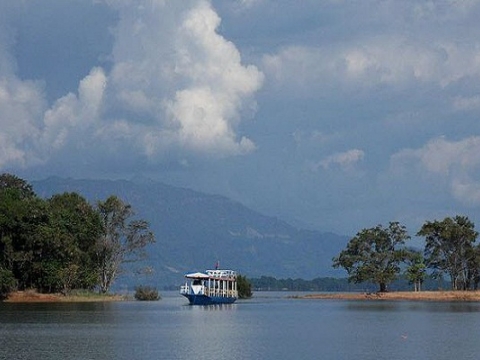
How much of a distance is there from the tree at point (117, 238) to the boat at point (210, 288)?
32.1 ft

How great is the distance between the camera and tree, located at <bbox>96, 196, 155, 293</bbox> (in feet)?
468

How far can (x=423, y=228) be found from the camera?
158m

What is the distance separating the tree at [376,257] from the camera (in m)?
160

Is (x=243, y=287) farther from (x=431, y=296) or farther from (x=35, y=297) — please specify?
(x=35, y=297)

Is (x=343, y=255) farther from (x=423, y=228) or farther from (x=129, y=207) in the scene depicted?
(x=129, y=207)

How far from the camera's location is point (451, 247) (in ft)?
520

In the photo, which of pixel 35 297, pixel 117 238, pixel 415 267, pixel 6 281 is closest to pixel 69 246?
pixel 35 297

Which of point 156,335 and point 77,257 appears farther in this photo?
point 77,257

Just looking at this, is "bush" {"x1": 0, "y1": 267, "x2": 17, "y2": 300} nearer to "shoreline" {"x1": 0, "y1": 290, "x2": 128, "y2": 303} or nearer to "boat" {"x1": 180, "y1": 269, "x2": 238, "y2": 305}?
"shoreline" {"x1": 0, "y1": 290, "x2": 128, "y2": 303}

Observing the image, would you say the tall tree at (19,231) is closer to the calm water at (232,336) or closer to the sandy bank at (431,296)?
the calm water at (232,336)

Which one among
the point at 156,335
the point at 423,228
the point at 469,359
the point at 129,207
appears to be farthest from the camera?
the point at 423,228

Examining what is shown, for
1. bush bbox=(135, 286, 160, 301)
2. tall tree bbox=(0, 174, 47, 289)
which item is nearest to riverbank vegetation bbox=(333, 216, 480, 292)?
bush bbox=(135, 286, 160, 301)

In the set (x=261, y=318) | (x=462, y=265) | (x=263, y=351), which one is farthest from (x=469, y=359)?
(x=462, y=265)

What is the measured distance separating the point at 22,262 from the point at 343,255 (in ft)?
205
